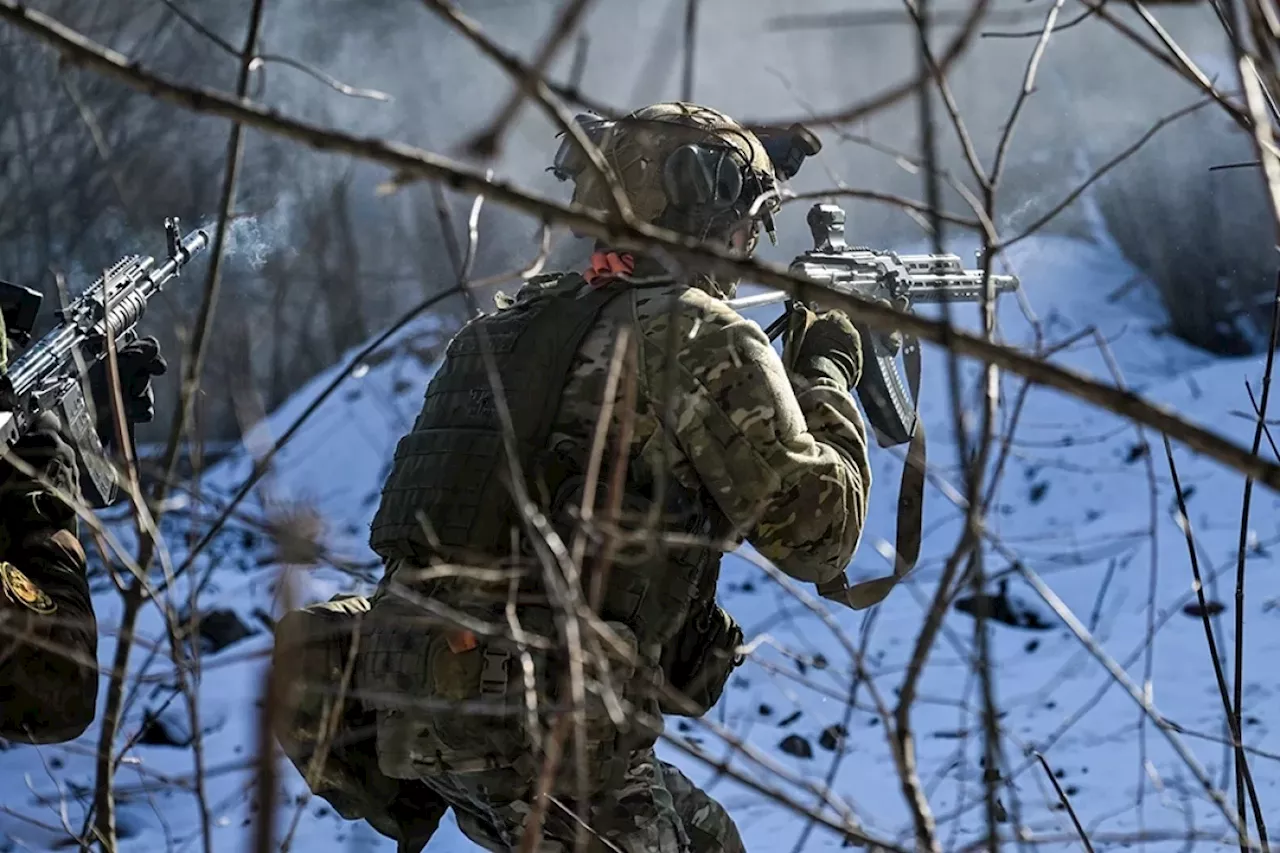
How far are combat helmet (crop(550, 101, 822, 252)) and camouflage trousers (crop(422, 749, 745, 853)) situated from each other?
0.82 meters

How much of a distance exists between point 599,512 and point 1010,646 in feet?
11.7

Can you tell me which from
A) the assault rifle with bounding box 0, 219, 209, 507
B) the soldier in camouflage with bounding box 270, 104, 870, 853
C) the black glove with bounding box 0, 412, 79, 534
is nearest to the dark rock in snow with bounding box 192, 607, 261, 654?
the assault rifle with bounding box 0, 219, 209, 507

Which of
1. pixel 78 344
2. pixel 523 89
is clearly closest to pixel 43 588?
pixel 78 344

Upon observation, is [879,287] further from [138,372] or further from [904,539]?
[138,372]

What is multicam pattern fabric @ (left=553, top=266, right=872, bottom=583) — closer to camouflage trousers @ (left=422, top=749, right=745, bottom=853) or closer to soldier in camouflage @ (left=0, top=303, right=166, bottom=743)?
camouflage trousers @ (left=422, top=749, right=745, bottom=853)

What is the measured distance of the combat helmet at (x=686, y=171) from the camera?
8.50ft

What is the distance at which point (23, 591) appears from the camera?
113 inches

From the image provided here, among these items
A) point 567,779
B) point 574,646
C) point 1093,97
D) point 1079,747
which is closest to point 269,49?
point 1093,97

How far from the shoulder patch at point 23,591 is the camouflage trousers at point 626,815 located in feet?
2.55

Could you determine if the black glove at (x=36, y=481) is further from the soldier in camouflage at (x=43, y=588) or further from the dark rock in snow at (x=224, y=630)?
the dark rock in snow at (x=224, y=630)

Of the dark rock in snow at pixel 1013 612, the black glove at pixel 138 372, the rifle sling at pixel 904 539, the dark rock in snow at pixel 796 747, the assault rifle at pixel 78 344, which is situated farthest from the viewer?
the dark rock in snow at pixel 1013 612

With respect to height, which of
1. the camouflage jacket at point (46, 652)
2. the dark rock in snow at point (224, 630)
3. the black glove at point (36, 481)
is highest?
the dark rock in snow at point (224, 630)

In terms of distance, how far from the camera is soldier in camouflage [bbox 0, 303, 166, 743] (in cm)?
290

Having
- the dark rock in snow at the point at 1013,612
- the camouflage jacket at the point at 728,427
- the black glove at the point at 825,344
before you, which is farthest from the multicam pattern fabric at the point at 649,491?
the dark rock in snow at the point at 1013,612
